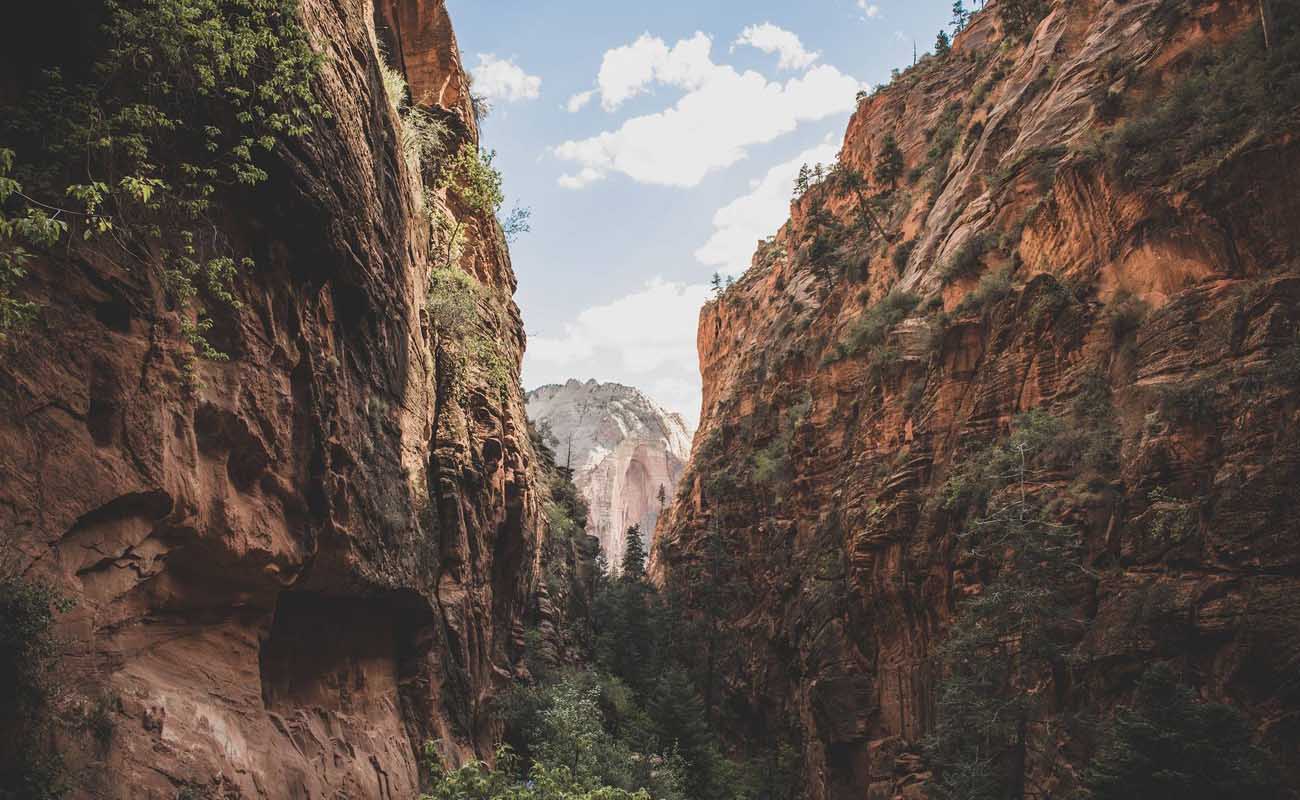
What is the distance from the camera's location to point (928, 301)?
28.8 m

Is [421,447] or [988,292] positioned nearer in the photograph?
[421,447]

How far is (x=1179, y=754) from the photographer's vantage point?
10.7 metres

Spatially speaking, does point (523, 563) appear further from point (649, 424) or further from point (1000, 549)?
point (649, 424)

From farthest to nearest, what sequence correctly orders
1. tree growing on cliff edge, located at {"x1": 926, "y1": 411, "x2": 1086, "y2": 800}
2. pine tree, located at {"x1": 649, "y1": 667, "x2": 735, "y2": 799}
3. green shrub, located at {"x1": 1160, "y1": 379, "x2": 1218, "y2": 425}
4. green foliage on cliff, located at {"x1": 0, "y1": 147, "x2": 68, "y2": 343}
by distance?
pine tree, located at {"x1": 649, "y1": 667, "x2": 735, "y2": 799} < tree growing on cliff edge, located at {"x1": 926, "y1": 411, "x2": 1086, "y2": 800} < green shrub, located at {"x1": 1160, "y1": 379, "x2": 1218, "y2": 425} < green foliage on cliff, located at {"x1": 0, "y1": 147, "x2": 68, "y2": 343}

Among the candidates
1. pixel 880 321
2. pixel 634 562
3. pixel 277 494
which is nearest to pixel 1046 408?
pixel 880 321

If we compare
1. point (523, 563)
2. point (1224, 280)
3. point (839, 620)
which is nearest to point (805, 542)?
point (839, 620)

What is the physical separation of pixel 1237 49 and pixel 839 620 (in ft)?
70.9

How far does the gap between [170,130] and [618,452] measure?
5155 inches

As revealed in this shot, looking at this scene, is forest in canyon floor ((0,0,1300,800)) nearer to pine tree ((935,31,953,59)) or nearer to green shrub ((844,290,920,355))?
green shrub ((844,290,920,355))

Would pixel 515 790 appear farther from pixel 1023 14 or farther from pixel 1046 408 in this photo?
pixel 1023 14

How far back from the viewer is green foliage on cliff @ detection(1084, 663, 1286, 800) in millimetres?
10391

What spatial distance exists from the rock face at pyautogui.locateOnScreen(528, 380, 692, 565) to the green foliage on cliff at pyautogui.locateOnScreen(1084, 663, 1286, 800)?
366 feet

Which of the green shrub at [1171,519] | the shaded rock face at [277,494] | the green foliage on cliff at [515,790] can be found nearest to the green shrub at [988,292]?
the green shrub at [1171,519]

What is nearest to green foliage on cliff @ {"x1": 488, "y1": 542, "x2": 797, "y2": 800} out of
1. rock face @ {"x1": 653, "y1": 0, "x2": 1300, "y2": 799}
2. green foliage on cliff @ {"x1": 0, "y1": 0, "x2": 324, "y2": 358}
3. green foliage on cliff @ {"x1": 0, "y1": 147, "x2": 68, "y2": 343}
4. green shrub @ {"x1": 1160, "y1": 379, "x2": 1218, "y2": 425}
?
rock face @ {"x1": 653, "y1": 0, "x2": 1300, "y2": 799}
